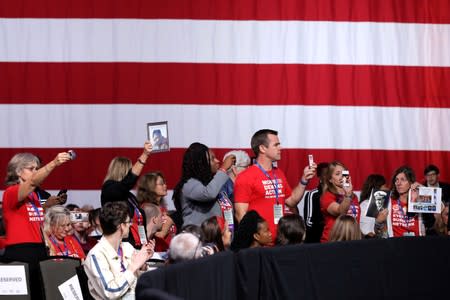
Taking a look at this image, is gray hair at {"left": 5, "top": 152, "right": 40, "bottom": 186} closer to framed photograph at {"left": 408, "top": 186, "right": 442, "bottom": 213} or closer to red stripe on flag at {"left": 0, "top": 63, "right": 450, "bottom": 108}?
red stripe on flag at {"left": 0, "top": 63, "right": 450, "bottom": 108}

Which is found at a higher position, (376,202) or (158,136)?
(158,136)

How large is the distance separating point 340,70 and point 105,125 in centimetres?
230

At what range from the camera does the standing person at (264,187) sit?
7727mm

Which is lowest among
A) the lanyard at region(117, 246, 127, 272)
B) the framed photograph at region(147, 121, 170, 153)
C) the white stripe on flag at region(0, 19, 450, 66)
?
the lanyard at region(117, 246, 127, 272)

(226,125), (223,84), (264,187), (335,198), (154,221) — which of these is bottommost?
(154,221)

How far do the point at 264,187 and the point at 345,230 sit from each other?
0.74 metres

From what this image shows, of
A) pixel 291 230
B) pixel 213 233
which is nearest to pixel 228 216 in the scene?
pixel 291 230

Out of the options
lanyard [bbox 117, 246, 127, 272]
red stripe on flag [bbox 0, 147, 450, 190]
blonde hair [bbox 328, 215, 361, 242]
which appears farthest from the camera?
red stripe on flag [bbox 0, 147, 450, 190]

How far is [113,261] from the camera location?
5.69 m

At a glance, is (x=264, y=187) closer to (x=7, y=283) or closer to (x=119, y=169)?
(x=119, y=169)

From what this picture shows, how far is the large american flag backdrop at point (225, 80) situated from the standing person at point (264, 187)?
2043mm

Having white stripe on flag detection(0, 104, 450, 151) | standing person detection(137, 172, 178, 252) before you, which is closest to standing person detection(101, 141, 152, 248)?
standing person detection(137, 172, 178, 252)

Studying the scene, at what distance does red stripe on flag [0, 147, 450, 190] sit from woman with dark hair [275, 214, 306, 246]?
117 inches

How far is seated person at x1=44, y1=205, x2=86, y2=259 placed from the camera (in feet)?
24.0
